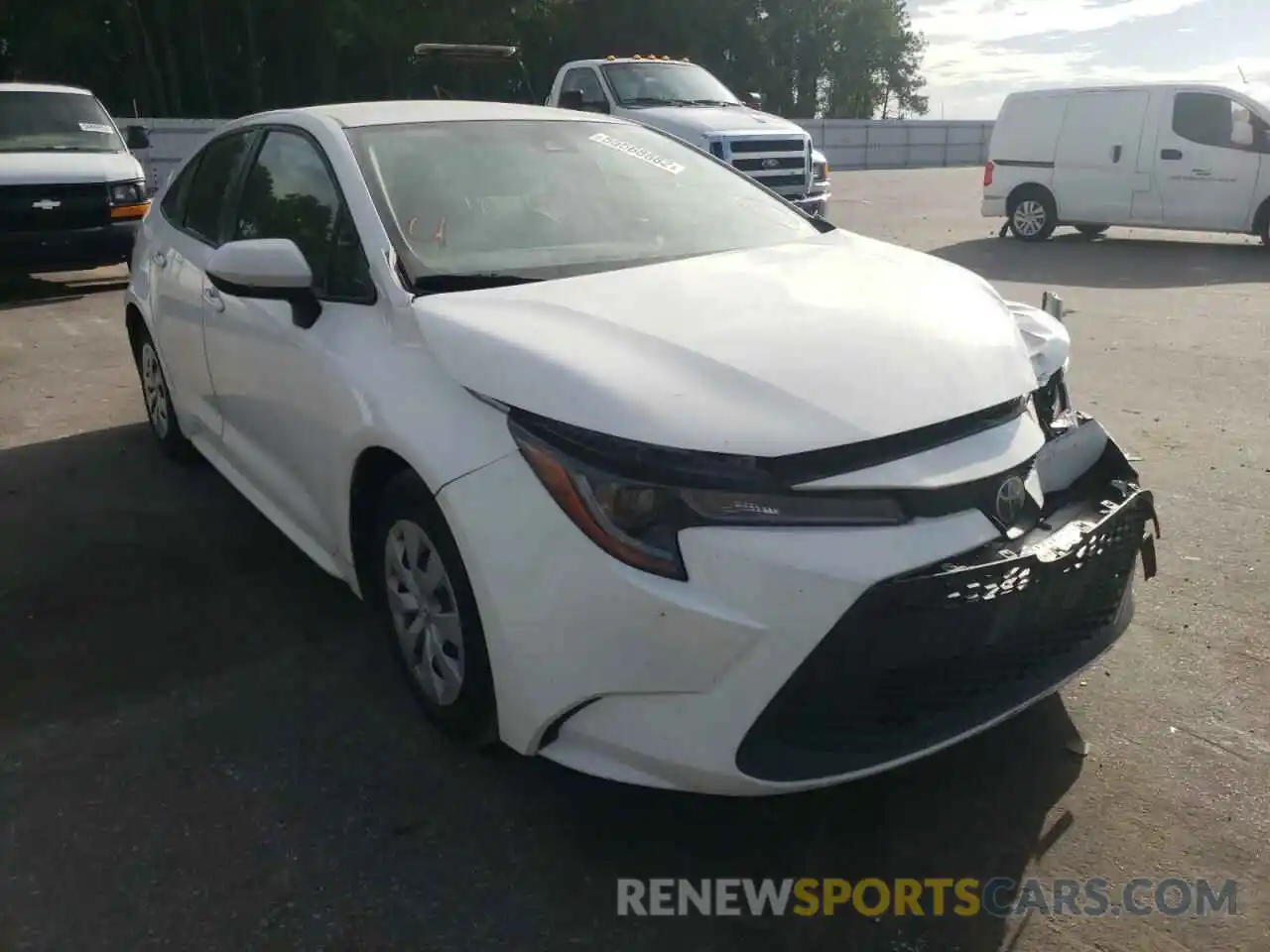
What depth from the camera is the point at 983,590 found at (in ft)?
7.35

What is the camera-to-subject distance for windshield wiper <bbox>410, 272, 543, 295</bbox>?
2951 millimetres

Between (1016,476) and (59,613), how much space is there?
3093mm

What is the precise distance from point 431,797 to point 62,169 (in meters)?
9.19

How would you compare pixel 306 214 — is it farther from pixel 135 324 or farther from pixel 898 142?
pixel 898 142

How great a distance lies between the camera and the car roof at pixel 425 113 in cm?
363

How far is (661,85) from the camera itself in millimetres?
12609

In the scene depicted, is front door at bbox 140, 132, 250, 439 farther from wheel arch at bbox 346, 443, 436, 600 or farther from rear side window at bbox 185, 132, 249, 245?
wheel arch at bbox 346, 443, 436, 600

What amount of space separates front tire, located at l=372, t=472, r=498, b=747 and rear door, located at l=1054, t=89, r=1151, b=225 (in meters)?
12.4

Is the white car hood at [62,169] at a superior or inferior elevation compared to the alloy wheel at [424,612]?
superior

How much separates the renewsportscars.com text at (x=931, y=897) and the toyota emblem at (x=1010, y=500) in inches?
30.6

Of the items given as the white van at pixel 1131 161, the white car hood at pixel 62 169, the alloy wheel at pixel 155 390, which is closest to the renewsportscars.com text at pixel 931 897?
the alloy wheel at pixel 155 390

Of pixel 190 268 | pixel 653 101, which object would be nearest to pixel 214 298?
pixel 190 268

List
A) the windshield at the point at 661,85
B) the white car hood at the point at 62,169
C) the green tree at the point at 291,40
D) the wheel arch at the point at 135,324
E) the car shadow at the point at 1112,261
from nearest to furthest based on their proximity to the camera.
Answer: the wheel arch at the point at 135,324 → the white car hood at the point at 62,169 → the car shadow at the point at 1112,261 → the windshield at the point at 661,85 → the green tree at the point at 291,40

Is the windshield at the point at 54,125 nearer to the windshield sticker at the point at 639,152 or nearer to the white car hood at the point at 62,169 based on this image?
the white car hood at the point at 62,169
